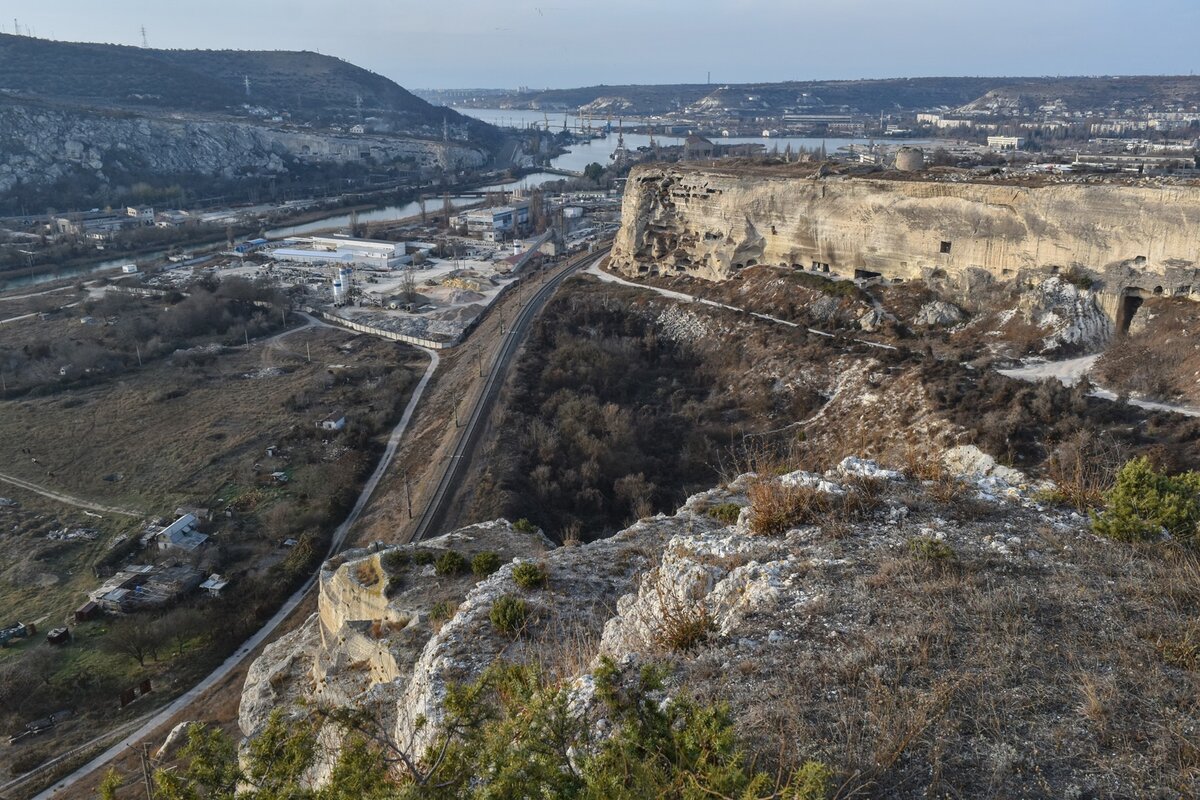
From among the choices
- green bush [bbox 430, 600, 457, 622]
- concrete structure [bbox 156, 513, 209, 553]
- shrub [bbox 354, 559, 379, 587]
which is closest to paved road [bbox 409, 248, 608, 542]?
shrub [bbox 354, 559, 379, 587]

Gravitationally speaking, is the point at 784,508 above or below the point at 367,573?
above

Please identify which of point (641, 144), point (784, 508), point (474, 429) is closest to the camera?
point (784, 508)

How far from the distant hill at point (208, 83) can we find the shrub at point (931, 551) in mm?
119055

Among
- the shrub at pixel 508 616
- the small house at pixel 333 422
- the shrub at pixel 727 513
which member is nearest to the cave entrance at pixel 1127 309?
the shrub at pixel 727 513

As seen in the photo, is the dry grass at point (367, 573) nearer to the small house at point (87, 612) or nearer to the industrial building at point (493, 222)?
the small house at point (87, 612)

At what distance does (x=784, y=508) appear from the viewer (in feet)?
31.3

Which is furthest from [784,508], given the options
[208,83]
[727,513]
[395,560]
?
[208,83]

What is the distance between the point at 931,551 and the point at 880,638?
1.84 m

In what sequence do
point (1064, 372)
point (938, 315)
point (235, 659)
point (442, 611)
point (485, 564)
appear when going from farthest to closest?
point (938, 315), point (1064, 372), point (235, 659), point (485, 564), point (442, 611)

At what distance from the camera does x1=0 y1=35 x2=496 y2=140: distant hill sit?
113 m

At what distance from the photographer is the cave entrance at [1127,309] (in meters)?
24.5

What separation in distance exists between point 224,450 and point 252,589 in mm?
9600

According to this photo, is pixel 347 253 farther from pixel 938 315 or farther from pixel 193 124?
pixel 193 124

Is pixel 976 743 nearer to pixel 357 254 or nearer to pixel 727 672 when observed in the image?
pixel 727 672
